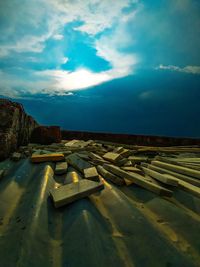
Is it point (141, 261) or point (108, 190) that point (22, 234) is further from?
point (108, 190)

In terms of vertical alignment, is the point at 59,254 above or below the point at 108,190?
below

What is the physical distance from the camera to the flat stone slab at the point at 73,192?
5.22ft

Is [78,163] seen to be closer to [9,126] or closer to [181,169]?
[181,169]

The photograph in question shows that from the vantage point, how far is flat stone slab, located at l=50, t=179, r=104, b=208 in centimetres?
159

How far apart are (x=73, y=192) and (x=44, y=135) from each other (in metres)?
3.86

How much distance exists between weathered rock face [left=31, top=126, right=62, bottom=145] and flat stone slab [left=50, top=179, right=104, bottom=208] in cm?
365

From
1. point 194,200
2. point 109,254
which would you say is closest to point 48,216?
point 109,254

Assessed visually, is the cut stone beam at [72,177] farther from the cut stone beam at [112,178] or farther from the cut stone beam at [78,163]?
the cut stone beam at [112,178]

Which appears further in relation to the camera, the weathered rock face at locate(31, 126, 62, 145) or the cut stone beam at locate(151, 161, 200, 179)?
the weathered rock face at locate(31, 126, 62, 145)

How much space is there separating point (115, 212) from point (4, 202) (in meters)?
1.07

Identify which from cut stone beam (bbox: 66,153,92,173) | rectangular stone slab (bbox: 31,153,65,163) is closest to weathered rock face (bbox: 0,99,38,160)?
rectangular stone slab (bbox: 31,153,65,163)

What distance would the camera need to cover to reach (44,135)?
5250 mm

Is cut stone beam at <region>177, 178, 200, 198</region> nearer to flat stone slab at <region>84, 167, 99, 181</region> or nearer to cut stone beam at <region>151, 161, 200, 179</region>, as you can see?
cut stone beam at <region>151, 161, 200, 179</region>

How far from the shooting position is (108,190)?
1.96 meters
